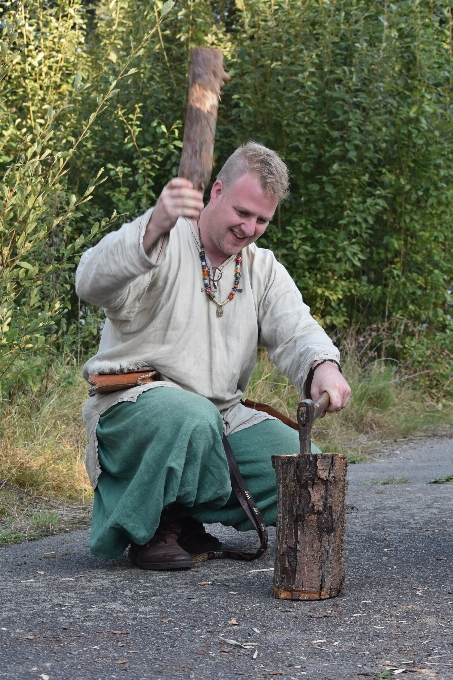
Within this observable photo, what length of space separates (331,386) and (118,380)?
823 millimetres

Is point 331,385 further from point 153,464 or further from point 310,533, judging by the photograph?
point 153,464

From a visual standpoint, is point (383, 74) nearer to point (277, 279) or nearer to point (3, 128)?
point (3, 128)

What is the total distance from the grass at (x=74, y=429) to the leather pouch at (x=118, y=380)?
1125 millimetres

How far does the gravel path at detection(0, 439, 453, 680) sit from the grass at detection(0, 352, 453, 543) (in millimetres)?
719

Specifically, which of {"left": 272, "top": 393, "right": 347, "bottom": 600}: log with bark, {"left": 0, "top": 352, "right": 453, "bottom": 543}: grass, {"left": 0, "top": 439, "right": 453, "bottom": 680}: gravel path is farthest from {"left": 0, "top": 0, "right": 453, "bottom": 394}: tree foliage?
{"left": 272, "top": 393, "right": 347, "bottom": 600}: log with bark

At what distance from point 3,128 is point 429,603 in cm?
558

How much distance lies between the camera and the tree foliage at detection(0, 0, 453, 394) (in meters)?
8.43

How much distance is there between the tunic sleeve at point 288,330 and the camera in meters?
3.95

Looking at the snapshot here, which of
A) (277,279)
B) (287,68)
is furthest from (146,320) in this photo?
(287,68)

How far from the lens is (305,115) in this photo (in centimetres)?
858

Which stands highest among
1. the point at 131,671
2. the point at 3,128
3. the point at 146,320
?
the point at 3,128

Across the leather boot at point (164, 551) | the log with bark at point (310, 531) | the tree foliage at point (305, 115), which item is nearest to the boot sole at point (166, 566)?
the leather boot at point (164, 551)

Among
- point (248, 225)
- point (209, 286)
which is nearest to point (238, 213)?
point (248, 225)

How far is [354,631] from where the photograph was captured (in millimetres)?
2947
